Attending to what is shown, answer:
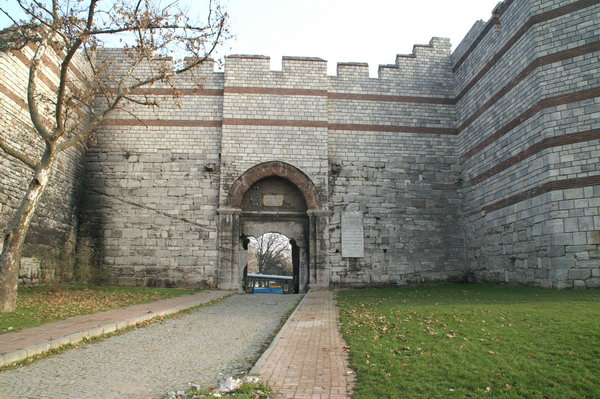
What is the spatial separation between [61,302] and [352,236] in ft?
28.9

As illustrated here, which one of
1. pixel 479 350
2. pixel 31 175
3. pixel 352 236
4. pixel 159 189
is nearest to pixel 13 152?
pixel 31 175

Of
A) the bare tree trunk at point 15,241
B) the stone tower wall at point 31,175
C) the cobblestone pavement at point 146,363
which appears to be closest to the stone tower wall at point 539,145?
the cobblestone pavement at point 146,363

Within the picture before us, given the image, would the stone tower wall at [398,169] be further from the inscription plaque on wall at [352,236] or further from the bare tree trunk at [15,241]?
the bare tree trunk at [15,241]

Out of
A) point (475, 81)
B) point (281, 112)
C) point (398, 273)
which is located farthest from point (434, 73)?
point (398, 273)

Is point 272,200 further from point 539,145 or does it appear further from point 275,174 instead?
point 539,145

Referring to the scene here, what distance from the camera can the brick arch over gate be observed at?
1409cm

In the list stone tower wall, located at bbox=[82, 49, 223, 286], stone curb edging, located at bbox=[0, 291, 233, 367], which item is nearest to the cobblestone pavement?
stone curb edging, located at bbox=[0, 291, 233, 367]

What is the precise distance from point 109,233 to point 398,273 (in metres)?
9.94

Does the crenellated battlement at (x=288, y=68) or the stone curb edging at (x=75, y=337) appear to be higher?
the crenellated battlement at (x=288, y=68)

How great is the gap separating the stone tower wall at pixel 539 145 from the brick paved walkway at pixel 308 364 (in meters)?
7.12

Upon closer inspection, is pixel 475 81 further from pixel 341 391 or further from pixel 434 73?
pixel 341 391

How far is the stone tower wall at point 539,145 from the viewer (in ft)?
33.2

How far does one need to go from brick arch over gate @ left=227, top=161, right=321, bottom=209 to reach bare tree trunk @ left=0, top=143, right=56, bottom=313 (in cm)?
646

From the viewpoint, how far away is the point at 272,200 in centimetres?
1469
